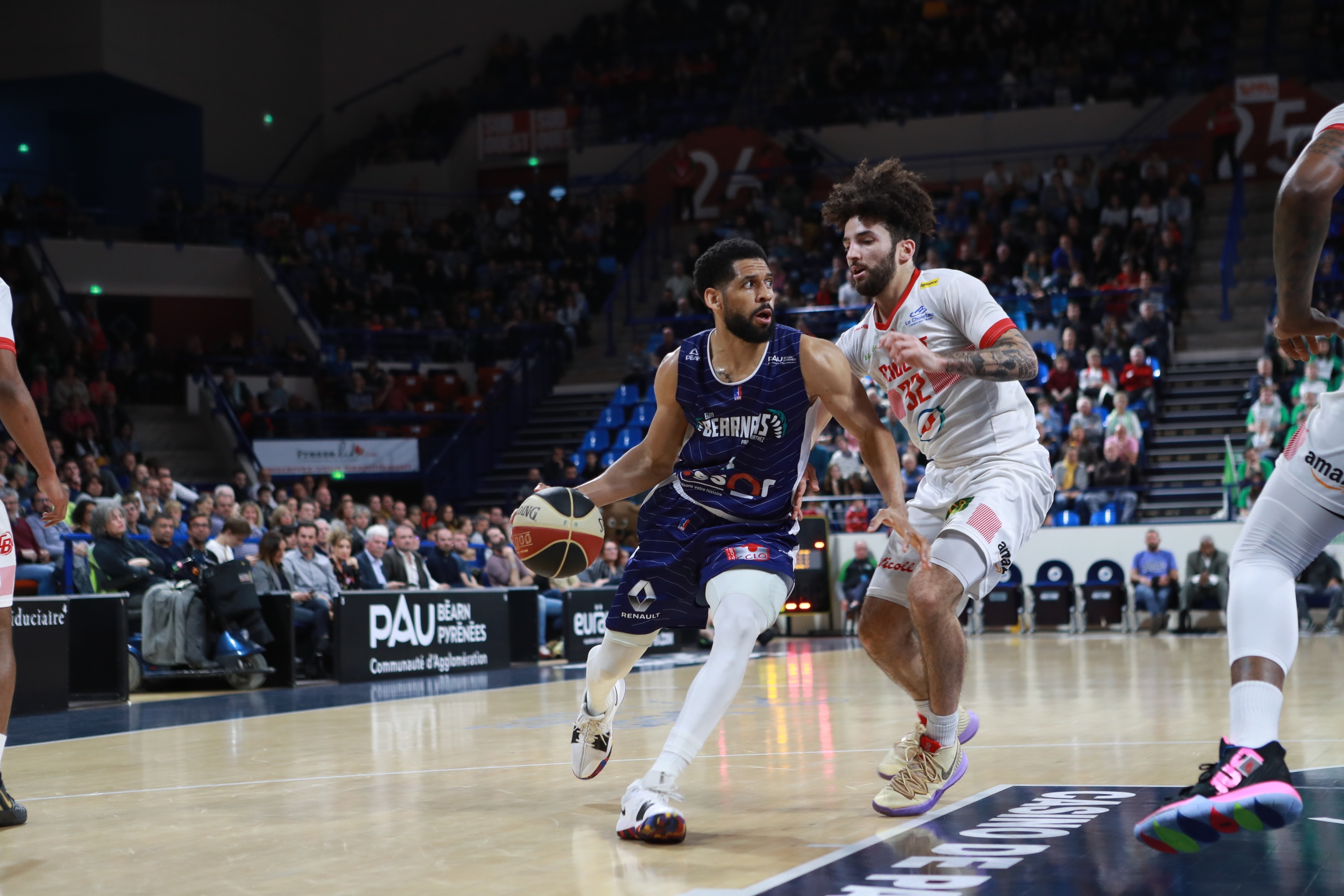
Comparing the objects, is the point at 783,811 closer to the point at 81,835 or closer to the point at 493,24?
the point at 81,835

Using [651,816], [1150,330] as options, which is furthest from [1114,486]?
[651,816]

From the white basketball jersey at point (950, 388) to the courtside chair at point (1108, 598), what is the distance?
1356 centimetres

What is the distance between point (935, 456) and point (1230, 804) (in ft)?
7.34

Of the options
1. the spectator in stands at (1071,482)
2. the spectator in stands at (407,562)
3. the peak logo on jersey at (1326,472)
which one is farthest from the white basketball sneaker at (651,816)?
the spectator in stands at (1071,482)

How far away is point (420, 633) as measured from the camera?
1349cm

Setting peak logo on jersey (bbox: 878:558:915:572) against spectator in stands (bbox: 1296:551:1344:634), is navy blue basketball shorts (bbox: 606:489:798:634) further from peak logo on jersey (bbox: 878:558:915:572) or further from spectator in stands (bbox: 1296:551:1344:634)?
spectator in stands (bbox: 1296:551:1344:634)

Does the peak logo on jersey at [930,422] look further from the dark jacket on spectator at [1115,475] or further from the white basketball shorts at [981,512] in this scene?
the dark jacket on spectator at [1115,475]

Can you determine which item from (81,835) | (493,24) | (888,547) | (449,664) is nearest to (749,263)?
(888,547)

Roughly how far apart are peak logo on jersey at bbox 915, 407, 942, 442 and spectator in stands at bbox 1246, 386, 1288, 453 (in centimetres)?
1402

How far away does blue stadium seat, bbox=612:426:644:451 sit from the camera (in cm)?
2238

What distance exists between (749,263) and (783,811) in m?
2.03

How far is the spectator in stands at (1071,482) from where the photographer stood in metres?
18.9

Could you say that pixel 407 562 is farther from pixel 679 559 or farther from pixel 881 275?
pixel 881 275

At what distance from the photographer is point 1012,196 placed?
24.6 m
